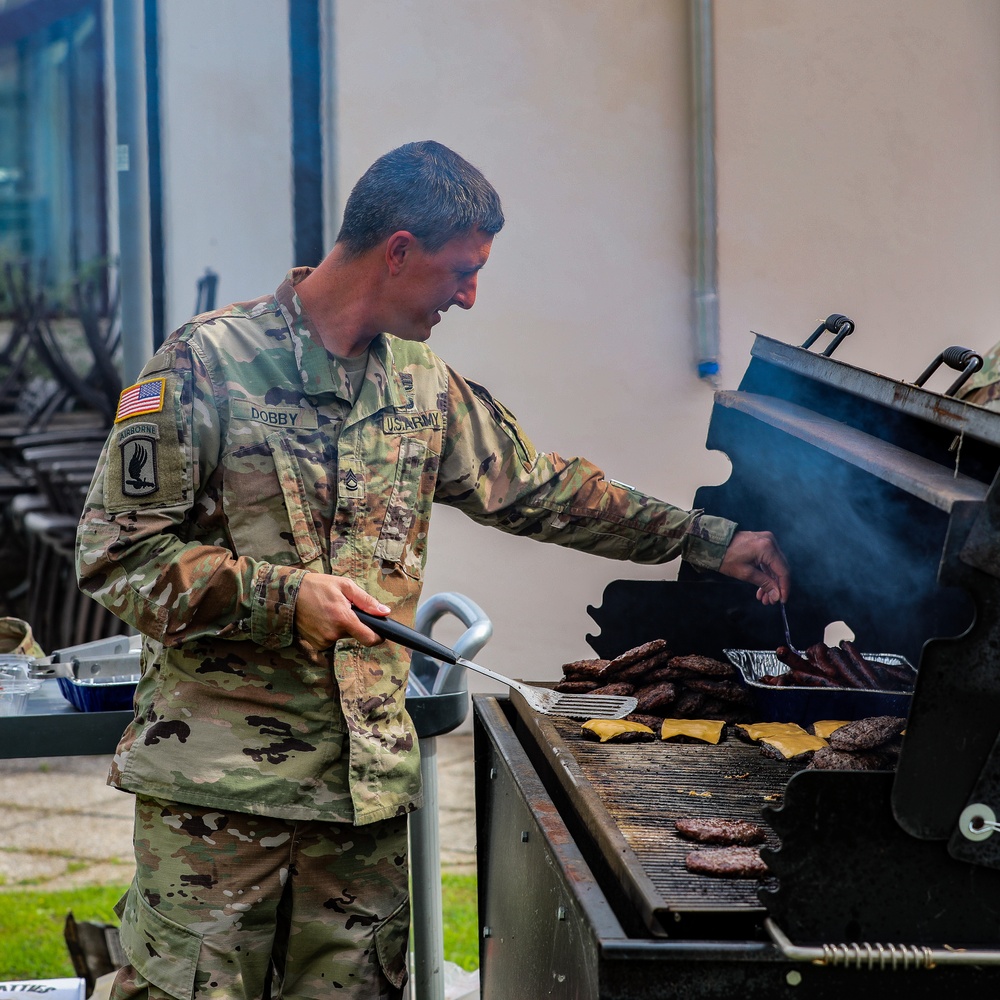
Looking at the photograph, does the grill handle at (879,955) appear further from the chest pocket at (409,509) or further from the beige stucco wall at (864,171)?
the beige stucco wall at (864,171)

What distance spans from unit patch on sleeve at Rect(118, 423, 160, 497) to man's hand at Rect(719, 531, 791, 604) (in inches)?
54.1

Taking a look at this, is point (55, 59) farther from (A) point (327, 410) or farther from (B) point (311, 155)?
(A) point (327, 410)

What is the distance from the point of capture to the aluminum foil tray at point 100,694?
2760 millimetres

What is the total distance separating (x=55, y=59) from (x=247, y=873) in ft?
18.2

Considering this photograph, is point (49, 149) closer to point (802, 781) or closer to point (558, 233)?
point (558, 233)

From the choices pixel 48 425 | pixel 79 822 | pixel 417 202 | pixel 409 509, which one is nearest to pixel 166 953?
pixel 409 509

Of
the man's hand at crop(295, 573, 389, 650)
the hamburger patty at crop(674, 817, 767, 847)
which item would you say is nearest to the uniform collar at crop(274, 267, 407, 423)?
the man's hand at crop(295, 573, 389, 650)

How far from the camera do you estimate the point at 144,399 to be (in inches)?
87.1

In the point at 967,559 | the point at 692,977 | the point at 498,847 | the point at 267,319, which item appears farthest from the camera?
the point at 498,847

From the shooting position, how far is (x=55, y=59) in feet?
20.8

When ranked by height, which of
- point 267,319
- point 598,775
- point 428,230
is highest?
point 428,230

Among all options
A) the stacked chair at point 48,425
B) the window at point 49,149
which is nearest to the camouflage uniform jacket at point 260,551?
the stacked chair at point 48,425

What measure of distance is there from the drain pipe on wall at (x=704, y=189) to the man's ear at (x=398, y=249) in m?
3.28

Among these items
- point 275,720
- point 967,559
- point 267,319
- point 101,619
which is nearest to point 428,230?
point 267,319
